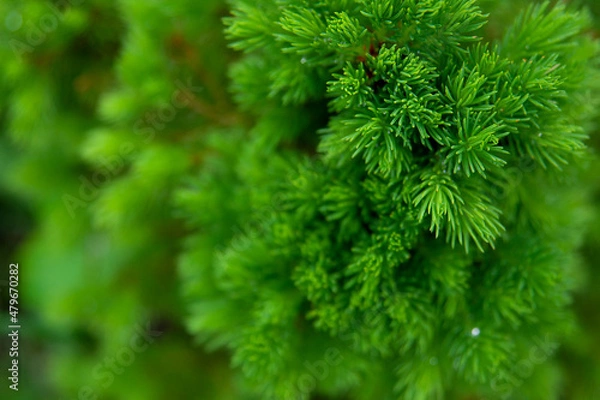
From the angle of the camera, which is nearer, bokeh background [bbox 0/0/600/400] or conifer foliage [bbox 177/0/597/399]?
conifer foliage [bbox 177/0/597/399]

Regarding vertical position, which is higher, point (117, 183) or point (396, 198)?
point (396, 198)

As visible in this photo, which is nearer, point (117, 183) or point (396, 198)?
point (396, 198)

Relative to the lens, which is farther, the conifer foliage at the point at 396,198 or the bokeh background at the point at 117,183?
the bokeh background at the point at 117,183

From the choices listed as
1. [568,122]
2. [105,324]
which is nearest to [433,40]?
[568,122]
